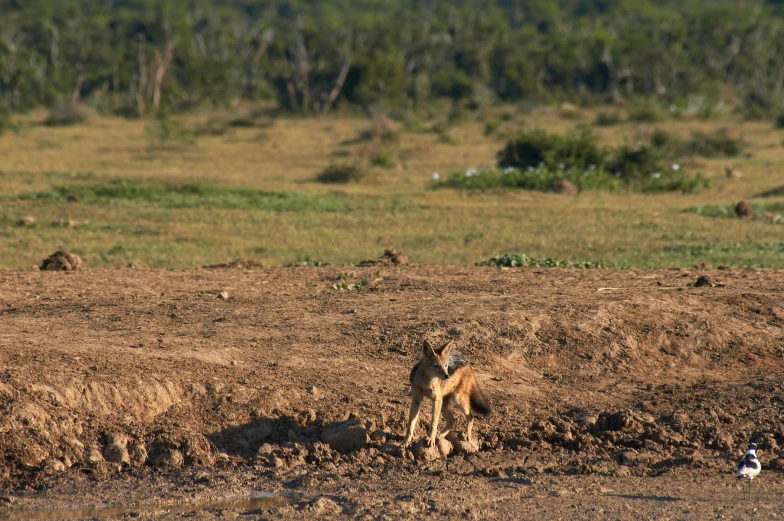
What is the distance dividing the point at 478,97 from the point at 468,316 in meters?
34.5

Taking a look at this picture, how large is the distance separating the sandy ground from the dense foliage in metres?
29.1

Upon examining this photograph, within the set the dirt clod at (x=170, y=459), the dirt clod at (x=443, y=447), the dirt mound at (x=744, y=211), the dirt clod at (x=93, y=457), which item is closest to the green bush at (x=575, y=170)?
the dirt mound at (x=744, y=211)

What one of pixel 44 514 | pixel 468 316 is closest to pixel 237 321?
pixel 468 316

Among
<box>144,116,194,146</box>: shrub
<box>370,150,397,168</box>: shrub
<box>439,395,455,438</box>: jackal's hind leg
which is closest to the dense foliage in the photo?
<box>144,116,194,146</box>: shrub

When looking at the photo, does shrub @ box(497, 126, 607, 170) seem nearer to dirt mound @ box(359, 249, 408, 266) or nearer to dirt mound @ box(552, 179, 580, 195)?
dirt mound @ box(552, 179, 580, 195)

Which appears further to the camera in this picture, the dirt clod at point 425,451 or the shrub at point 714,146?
the shrub at point 714,146

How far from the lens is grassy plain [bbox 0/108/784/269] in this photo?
12.7 metres

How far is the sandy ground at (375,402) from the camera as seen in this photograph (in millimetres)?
5191

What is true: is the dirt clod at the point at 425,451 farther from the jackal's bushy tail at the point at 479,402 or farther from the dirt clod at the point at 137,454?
the dirt clod at the point at 137,454

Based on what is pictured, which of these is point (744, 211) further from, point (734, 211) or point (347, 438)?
point (347, 438)

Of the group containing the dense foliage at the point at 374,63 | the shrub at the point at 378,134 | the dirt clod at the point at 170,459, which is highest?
the dense foliage at the point at 374,63

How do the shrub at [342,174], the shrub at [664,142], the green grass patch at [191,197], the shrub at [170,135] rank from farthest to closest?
the shrub at [170,135]
the shrub at [664,142]
the shrub at [342,174]
the green grass patch at [191,197]

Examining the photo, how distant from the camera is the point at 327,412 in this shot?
608 centimetres

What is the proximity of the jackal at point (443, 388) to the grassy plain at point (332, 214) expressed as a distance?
6287mm
